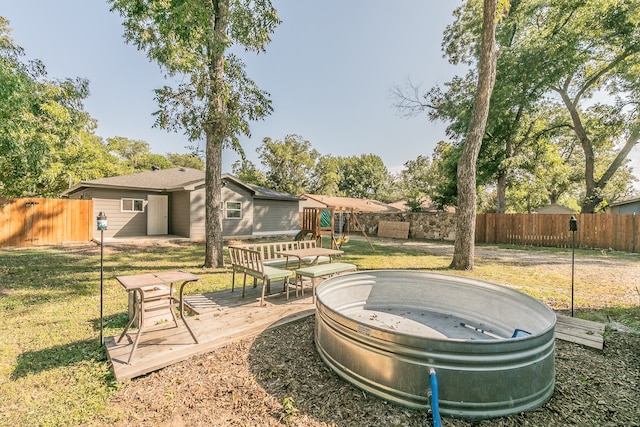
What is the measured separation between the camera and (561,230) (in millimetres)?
14109

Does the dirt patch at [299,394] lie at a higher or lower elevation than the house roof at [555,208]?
lower

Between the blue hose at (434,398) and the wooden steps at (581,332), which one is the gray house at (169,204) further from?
the wooden steps at (581,332)

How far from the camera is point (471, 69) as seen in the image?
16875 millimetres

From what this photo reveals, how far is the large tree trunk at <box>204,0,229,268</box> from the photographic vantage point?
7.62 metres

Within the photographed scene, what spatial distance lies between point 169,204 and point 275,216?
6298mm

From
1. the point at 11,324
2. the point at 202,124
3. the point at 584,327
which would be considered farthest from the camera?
the point at 202,124

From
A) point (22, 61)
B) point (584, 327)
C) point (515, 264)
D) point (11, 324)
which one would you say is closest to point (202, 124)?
point (11, 324)

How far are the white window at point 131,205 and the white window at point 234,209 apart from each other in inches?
170

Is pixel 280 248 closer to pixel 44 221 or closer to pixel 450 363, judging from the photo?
pixel 450 363

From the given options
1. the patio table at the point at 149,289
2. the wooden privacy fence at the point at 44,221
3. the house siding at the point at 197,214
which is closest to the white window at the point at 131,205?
the wooden privacy fence at the point at 44,221

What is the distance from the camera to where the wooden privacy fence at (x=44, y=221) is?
11852 millimetres

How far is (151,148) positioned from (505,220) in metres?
45.7

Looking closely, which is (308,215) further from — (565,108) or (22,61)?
(565,108)

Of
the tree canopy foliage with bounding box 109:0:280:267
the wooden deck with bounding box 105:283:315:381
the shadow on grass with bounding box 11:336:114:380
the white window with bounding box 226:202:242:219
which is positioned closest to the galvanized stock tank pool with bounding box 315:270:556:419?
the wooden deck with bounding box 105:283:315:381
